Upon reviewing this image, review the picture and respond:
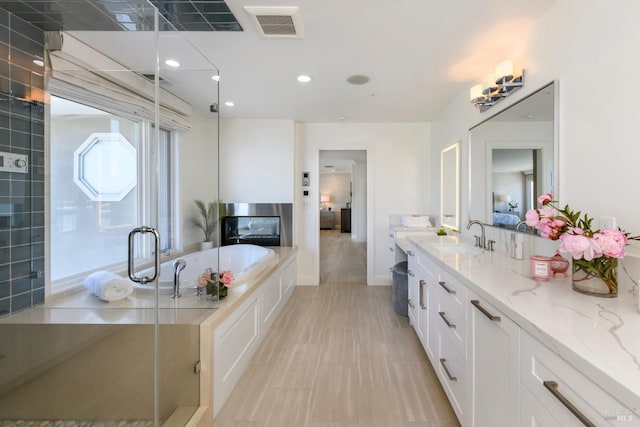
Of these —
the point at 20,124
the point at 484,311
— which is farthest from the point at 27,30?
the point at 484,311

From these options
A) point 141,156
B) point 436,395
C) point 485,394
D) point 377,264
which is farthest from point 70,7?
point 377,264

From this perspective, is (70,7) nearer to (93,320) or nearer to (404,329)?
(93,320)

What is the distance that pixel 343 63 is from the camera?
2.30 m

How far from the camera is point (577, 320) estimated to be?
0.89 meters

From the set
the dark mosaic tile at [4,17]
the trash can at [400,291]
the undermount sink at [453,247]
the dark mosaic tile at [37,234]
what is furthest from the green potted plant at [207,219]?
the undermount sink at [453,247]

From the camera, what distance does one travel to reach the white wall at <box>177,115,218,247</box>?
9.56 ft

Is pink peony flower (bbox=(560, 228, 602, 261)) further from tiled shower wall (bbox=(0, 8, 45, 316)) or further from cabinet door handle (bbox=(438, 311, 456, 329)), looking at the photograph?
tiled shower wall (bbox=(0, 8, 45, 316))

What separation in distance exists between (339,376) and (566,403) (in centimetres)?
155

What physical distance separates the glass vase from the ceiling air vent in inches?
77.3

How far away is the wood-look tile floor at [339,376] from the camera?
64.4 inches

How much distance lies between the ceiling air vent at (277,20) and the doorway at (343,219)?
307cm

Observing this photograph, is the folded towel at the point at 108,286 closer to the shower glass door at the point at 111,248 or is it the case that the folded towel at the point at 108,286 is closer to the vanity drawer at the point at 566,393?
the shower glass door at the point at 111,248

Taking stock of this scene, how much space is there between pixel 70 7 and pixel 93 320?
192cm

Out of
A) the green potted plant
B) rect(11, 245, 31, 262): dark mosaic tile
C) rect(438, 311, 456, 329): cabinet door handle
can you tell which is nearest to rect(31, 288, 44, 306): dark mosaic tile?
rect(11, 245, 31, 262): dark mosaic tile
